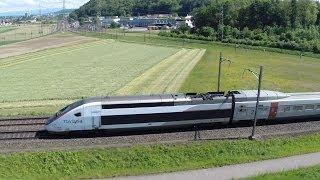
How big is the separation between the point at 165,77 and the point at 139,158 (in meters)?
A: 32.4

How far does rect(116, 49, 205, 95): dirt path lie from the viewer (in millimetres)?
48481

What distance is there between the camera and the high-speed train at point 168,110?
28453mm

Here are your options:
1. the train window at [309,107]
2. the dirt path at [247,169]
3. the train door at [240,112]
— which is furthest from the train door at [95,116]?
the train window at [309,107]

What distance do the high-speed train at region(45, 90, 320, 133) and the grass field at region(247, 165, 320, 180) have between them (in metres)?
7.82

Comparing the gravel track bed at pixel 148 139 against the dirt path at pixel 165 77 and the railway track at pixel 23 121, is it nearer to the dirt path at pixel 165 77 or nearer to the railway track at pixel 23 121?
the railway track at pixel 23 121

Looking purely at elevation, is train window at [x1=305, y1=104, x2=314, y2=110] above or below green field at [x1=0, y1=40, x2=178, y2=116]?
above

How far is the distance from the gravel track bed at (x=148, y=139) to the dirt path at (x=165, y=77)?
17.0m

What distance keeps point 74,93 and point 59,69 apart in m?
21.3

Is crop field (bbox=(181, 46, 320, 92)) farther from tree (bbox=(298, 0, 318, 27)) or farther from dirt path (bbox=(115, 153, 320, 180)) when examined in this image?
tree (bbox=(298, 0, 318, 27))

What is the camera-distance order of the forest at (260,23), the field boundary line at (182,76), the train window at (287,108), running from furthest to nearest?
the forest at (260,23)
the field boundary line at (182,76)
the train window at (287,108)

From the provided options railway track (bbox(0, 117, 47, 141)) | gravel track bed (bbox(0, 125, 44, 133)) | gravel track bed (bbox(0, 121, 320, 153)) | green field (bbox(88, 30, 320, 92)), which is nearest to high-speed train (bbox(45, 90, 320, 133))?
gravel track bed (bbox(0, 121, 320, 153))

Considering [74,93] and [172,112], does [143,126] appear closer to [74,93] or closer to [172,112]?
[172,112]

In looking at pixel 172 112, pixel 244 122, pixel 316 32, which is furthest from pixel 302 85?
pixel 316 32

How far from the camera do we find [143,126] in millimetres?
29641
